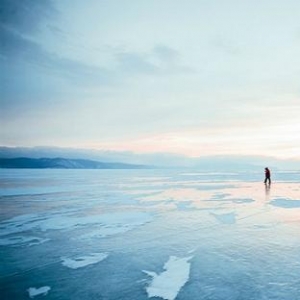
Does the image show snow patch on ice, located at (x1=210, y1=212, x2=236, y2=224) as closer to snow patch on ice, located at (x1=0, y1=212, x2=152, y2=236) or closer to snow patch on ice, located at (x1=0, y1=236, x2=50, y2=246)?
snow patch on ice, located at (x1=0, y1=212, x2=152, y2=236)

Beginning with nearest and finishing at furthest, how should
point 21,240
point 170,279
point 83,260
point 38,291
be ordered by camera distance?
point 38,291, point 170,279, point 83,260, point 21,240

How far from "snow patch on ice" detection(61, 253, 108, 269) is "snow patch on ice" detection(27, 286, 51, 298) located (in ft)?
3.15

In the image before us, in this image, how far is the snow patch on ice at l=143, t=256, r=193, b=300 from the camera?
4.43 m

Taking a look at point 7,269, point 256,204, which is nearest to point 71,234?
point 7,269

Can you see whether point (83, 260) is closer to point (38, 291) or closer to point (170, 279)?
point (38, 291)

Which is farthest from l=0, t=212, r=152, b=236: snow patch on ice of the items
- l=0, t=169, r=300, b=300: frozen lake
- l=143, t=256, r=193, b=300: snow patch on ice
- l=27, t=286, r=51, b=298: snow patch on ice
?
l=27, t=286, r=51, b=298: snow patch on ice

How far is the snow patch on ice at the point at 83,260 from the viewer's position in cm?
568

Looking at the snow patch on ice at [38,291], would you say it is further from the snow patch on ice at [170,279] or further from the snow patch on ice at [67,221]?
the snow patch on ice at [67,221]

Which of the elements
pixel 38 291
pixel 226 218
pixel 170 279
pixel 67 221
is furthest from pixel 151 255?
pixel 226 218

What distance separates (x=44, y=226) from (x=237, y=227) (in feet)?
18.8

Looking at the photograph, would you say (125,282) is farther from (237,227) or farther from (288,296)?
(237,227)

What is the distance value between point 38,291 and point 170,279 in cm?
204

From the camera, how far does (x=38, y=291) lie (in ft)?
14.8

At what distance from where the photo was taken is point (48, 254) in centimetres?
638
